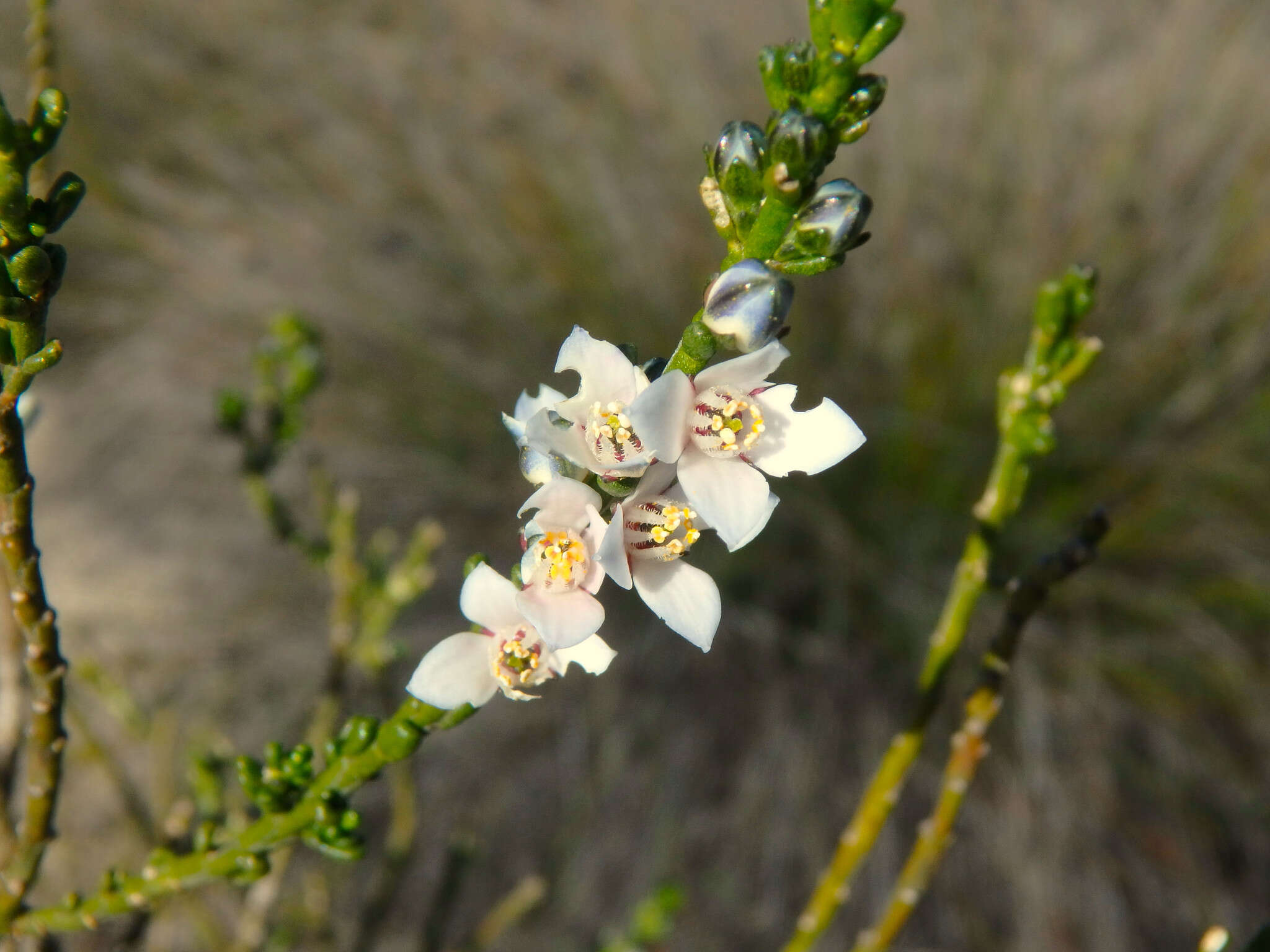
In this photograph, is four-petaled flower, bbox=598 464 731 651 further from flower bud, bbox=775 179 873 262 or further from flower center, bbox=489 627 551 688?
flower bud, bbox=775 179 873 262

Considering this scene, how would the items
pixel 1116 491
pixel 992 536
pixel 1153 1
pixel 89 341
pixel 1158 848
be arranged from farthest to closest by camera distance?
pixel 1153 1 < pixel 89 341 < pixel 1116 491 < pixel 1158 848 < pixel 992 536

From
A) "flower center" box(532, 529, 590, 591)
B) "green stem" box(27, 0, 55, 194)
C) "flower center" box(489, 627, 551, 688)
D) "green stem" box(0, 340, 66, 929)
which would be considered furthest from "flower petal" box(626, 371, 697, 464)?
"green stem" box(27, 0, 55, 194)

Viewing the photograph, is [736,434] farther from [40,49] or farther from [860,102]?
[40,49]

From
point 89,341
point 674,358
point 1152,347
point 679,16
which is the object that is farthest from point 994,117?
point 89,341

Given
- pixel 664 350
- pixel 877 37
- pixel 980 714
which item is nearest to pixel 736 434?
pixel 877 37

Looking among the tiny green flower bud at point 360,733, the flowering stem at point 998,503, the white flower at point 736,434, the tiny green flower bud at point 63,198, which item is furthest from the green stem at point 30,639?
the flowering stem at point 998,503

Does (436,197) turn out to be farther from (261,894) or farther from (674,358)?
(674,358)
